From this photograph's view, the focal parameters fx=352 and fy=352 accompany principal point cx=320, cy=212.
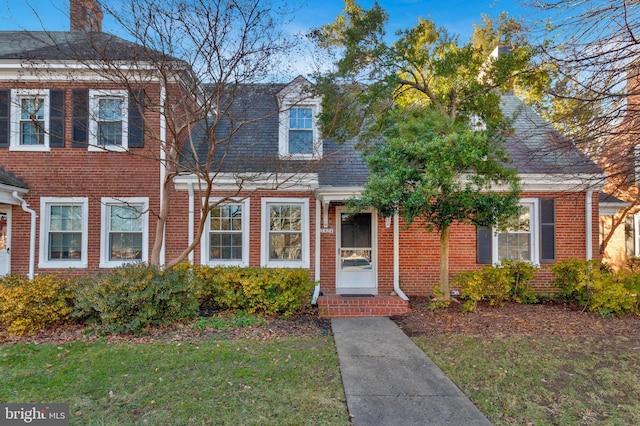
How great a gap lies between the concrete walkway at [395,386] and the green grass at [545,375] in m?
0.19

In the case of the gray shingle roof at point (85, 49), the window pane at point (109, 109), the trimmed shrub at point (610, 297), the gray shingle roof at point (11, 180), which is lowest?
the trimmed shrub at point (610, 297)

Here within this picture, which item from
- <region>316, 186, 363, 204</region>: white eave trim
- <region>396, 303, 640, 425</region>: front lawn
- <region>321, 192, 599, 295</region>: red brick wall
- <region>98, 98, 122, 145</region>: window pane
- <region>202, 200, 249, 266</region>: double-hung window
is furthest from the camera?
<region>321, 192, 599, 295</region>: red brick wall

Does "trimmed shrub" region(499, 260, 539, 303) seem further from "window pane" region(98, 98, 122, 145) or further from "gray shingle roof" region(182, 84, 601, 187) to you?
"window pane" region(98, 98, 122, 145)

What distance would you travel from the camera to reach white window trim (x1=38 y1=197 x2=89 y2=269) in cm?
816

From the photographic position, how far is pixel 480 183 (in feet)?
20.6

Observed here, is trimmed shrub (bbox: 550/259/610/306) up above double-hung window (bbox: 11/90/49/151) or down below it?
below

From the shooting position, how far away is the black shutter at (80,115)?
7.96 m

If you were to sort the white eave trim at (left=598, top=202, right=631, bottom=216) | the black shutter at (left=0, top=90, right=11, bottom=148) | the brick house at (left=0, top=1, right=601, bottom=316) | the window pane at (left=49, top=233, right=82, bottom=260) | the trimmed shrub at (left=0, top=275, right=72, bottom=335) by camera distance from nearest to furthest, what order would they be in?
1. the trimmed shrub at (left=0, top=275, right=72, bottom=335)
2. the brick house at (left=0, top=1, right=601, bottom=316)
3. the black shutter at (left=0, top=90, right=11, bottom=148)
4. the window pane at (left=49, top=233, right=82, bottom=260)
5. the white eave trim at (left=598, top=202, right=631, bottom=216)

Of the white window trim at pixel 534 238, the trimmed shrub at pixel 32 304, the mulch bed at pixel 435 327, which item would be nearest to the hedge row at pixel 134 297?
the trimmed shrub at pixel 32 304

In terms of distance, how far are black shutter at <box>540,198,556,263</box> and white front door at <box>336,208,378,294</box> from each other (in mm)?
4126

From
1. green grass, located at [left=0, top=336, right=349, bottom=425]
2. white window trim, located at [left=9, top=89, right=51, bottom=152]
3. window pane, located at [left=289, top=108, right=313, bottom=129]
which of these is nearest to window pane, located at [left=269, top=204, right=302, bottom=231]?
window pane, located at [left=289, top=108, right=313, bottom=129]

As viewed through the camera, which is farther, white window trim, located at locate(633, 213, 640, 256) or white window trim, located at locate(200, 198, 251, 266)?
white window trim, located at locate(633, 213, 640, 256)

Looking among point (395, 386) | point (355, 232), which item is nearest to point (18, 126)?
point (355, 232)

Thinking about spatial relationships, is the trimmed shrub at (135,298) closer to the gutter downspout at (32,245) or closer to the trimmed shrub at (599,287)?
the gutter downspout at (32,245)
